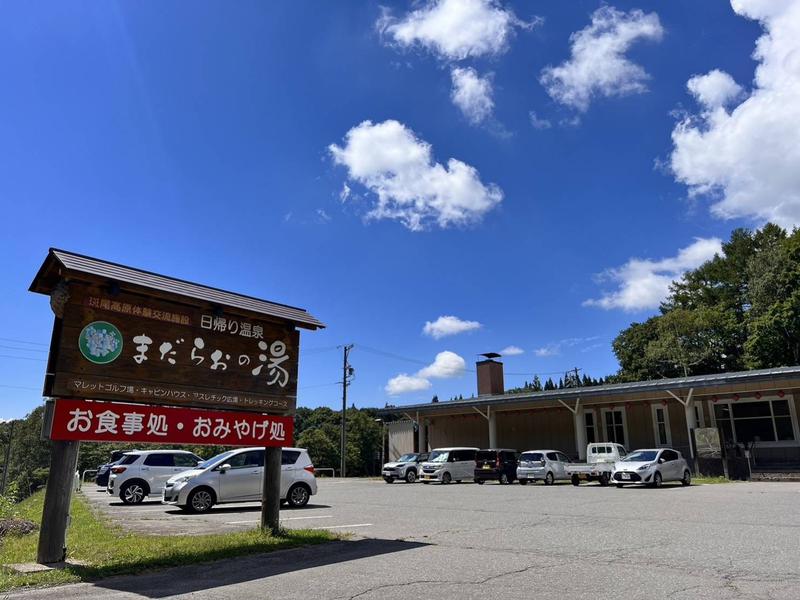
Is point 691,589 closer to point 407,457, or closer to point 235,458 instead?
point 235,458

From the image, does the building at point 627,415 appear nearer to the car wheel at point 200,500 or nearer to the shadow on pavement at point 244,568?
the car wheel at point 200,500

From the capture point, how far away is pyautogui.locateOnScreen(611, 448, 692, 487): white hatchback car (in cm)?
2103

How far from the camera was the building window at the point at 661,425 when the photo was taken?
29953 millimetres

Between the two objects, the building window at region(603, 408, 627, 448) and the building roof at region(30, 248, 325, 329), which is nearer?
the building roof at region(30, 248, 325, 329)

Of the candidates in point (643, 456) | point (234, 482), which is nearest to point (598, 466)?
point (643, 456)

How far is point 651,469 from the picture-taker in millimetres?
21062

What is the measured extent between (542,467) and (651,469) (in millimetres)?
5005

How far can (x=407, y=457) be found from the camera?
31.0 metres

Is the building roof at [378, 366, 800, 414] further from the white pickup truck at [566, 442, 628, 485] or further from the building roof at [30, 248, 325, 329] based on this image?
the building roof at [30, 248, 325, 329]

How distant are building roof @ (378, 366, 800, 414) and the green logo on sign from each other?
81.1 feet

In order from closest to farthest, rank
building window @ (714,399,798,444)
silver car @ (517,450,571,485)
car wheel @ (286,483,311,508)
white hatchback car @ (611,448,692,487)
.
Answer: car wheel @ (286,483,311,508) → white hatchback car @ (611,448,692,487) → silver car @ (517,450,571,485) → building window @ (714,399,798,444)

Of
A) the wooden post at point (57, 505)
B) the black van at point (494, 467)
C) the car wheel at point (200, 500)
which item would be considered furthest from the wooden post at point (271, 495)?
the black van at point (494, 467)

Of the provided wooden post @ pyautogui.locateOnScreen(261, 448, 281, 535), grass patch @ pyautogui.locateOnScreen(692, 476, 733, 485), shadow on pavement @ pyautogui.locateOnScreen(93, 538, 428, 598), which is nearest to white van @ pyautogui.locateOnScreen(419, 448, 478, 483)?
grass patch @ pyautogui.locateOnScreen(692, 476, 733, 485)

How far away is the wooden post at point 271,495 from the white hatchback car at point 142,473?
32.3ft
